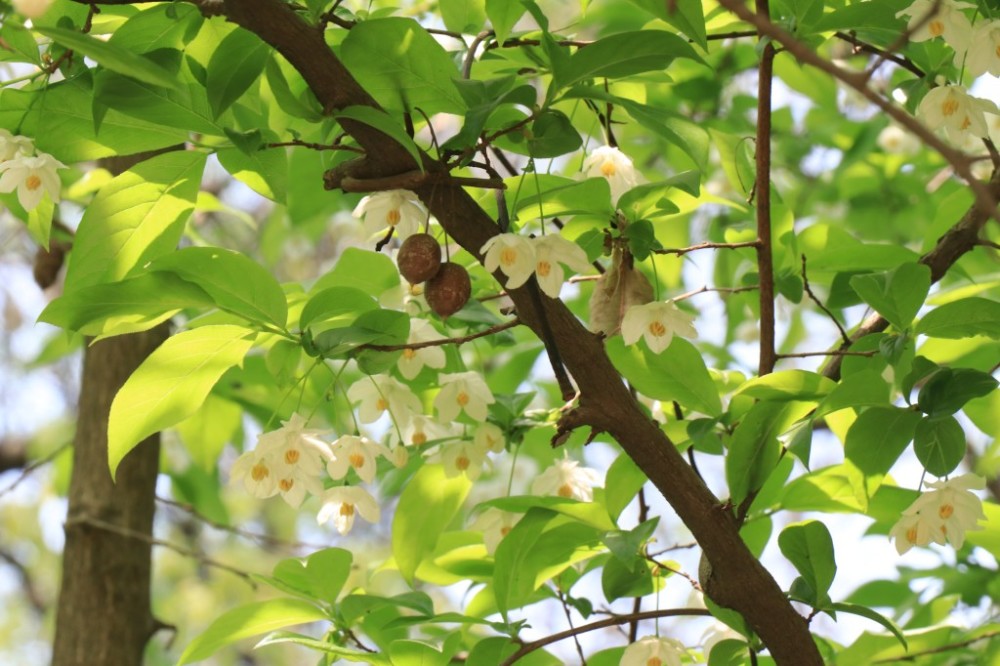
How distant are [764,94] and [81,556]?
49.7 inches

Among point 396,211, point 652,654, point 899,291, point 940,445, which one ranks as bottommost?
point 652,654

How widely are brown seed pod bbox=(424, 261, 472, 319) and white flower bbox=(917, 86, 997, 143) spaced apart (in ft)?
1.72

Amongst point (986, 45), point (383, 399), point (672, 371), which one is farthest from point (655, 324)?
point (986, 45)

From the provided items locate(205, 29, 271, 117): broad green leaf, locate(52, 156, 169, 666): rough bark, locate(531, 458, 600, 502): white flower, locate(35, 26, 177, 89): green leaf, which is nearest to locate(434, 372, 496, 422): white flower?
locate(531, 458, 600, 502): white flower

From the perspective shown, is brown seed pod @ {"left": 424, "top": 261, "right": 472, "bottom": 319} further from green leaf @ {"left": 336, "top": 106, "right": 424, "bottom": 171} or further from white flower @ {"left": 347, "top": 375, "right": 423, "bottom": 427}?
white flower @ {"left": 347, "top": 375, "right": 423, "bottom": 427}

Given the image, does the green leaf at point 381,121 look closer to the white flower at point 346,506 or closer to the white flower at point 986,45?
the white flower at point 346,506

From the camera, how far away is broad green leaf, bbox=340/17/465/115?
2.93ft

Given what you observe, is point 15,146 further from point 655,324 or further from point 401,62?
point 655,324

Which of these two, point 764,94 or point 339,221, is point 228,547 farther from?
point 764,94

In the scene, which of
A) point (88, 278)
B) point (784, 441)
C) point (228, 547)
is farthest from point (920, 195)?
point (228, 547)

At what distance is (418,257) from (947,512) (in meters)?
0.55

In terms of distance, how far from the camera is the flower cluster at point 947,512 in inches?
39.4

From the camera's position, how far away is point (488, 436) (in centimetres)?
117

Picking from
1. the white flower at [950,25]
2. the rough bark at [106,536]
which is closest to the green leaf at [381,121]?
the white flower at [950,25]
